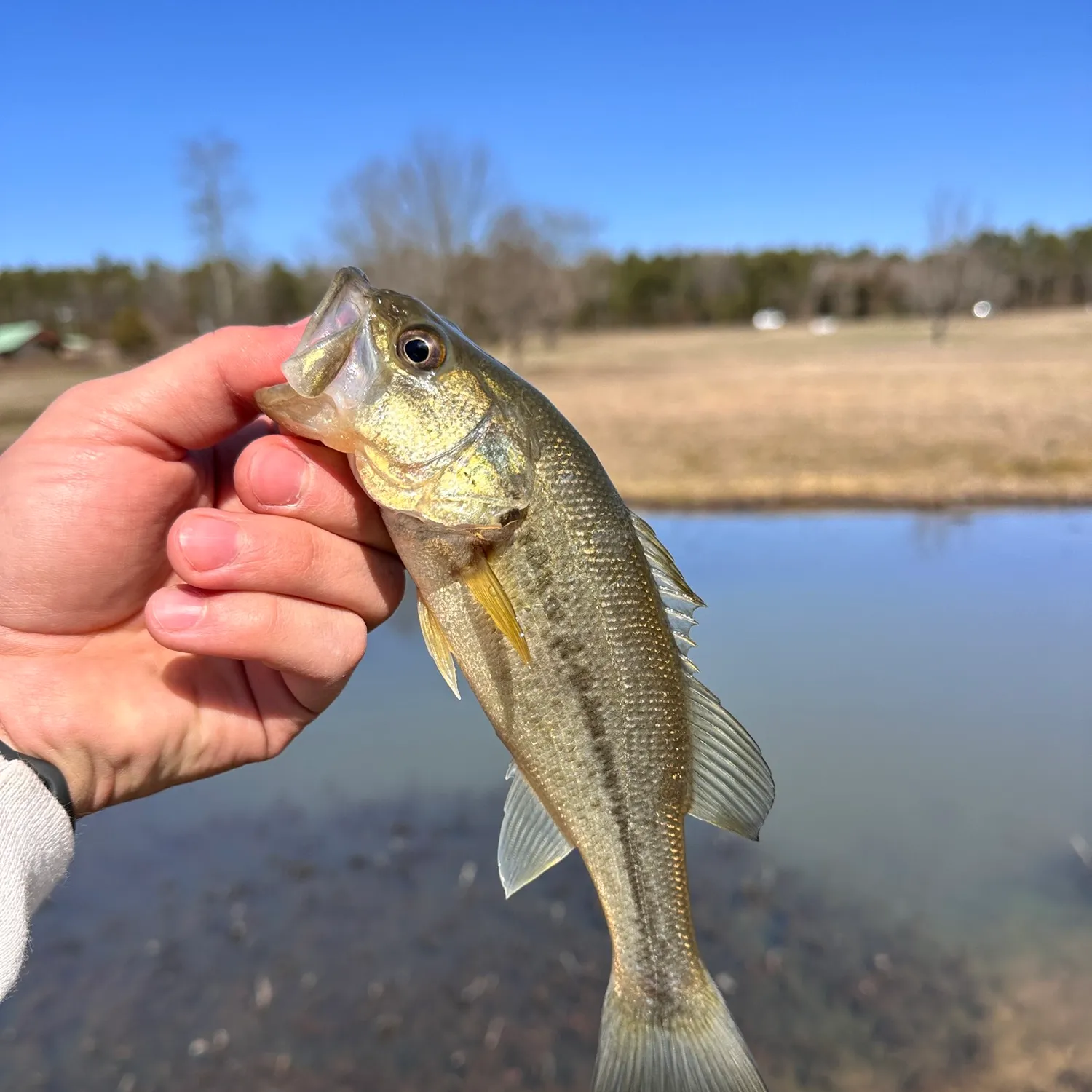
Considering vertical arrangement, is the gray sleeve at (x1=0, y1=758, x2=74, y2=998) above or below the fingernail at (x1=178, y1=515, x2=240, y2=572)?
below

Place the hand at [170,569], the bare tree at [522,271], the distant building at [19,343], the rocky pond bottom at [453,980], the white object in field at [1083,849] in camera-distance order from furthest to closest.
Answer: the bare tree at [522,271] < the distant building at [19,343] < the white object in field at [1083,849] < the rocky pond bottom at [453,980] < the hand at [170,569]

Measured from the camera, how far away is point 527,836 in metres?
2.40

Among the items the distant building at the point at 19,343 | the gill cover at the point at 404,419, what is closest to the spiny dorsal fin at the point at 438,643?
the gill cover at the point at 404,419

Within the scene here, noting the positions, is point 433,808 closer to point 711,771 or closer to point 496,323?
point 711,771

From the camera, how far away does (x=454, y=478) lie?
2182 millimetres

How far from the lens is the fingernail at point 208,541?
7.77 ft

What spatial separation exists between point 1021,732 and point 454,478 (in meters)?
7.06

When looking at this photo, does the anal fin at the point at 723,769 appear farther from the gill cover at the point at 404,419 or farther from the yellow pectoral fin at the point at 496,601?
the gill cover at the point at 404,419

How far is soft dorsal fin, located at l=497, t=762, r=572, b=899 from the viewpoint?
2383 mm

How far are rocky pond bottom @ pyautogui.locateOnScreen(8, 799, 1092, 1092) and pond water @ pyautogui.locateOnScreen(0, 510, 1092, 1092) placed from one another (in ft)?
0.07

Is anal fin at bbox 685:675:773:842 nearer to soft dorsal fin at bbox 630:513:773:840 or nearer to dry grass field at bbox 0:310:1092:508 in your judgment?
soft dorsal fin at bbox 630:513:773:840

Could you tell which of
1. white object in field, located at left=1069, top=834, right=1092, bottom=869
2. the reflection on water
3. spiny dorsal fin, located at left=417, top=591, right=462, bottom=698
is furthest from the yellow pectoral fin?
white object in field, located at left=1069, top=834, right=1092, bottom=869

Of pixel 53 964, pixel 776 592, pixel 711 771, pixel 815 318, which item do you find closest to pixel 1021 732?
pixel 776 592

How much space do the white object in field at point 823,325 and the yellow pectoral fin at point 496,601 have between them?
76.2 m
